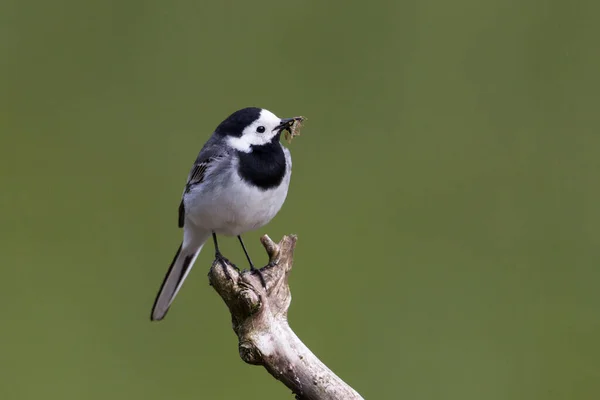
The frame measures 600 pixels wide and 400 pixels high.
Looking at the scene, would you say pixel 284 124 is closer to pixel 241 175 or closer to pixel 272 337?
pixel 241 175

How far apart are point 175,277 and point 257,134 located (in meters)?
0.44

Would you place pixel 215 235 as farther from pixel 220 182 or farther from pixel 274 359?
pixel 274 359

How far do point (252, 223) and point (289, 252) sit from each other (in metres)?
0.11

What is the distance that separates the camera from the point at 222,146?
174cm

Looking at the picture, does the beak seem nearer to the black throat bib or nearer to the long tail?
the black throat bib

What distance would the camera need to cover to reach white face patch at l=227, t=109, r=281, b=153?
5.64 feet

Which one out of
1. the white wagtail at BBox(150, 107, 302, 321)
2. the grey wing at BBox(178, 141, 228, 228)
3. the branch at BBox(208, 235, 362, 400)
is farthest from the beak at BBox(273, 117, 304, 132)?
the branch at BBox(208, 235, 362, 400)

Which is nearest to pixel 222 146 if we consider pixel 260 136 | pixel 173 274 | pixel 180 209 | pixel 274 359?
pixel 260 136

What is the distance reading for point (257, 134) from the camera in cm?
173

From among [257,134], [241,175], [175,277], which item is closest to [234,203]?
[241,175]

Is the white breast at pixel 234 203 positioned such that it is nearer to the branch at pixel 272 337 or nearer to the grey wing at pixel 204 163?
the grey wing at pixel 204 163

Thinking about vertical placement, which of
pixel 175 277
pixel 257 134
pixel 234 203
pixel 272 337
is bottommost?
pixel 175 277

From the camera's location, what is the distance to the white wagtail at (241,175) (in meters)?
→ 1.68

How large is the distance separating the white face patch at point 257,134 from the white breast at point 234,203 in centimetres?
6
